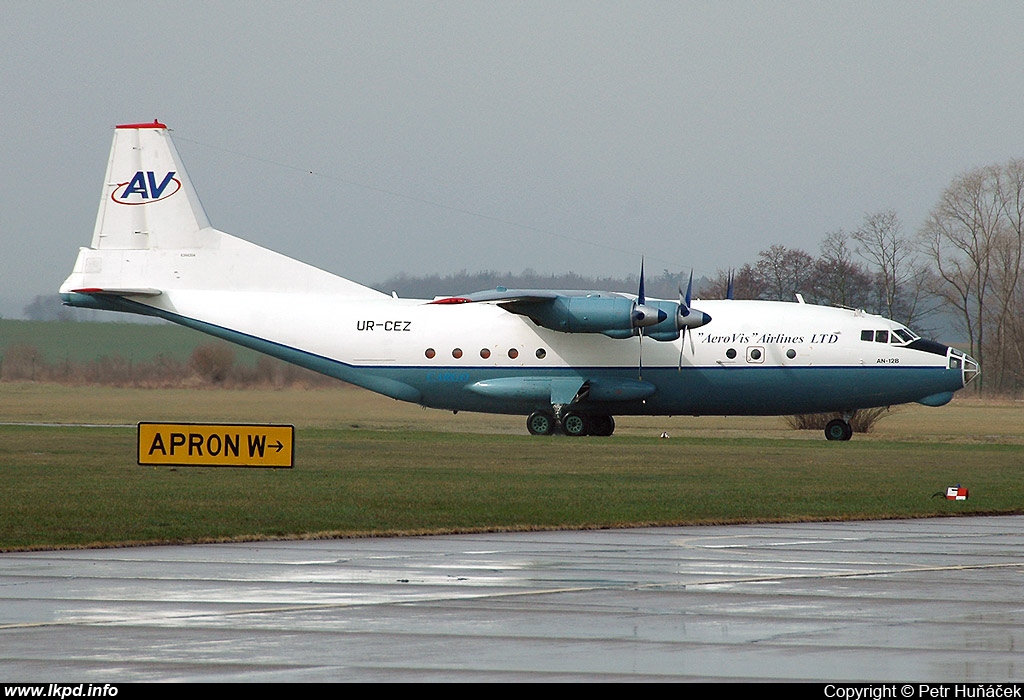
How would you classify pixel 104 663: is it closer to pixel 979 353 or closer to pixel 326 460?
pixel 326 460

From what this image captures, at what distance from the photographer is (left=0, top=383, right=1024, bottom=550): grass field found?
1753 cm

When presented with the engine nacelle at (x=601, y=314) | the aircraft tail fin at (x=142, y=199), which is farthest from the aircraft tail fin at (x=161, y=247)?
the engine nacelle at (x=601, y=314)

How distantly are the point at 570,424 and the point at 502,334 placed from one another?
313cm

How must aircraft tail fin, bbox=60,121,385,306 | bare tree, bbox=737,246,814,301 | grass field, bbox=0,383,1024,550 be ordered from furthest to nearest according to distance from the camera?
bare tree, bbox=737,246,814,301
aircraft tail fin, bbox=60,121,385,306
grass field, bbox=0,383,1024,550

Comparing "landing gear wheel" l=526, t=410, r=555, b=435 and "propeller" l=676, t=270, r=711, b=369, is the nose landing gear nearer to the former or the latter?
"propeller" l=676, t=270, r=711, b=369

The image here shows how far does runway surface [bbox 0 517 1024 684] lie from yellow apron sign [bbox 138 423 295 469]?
854cm

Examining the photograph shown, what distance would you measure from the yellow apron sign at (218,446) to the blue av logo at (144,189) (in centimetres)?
1682

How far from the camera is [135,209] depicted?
4059 centimetres

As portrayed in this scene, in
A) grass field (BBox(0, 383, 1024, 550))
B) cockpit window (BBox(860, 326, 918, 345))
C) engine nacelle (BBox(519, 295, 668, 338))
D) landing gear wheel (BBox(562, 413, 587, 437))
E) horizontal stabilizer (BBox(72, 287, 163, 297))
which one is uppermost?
horizontal stabilizer (BBox(72, 287, 163, 297))

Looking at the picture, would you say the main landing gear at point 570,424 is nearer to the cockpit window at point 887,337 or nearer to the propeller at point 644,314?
the propeller at point 644,314

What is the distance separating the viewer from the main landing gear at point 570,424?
39.1m

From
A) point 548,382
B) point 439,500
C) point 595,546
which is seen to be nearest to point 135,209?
point 548,382

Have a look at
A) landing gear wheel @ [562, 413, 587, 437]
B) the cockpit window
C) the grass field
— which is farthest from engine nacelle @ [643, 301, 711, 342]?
the cockpit window
